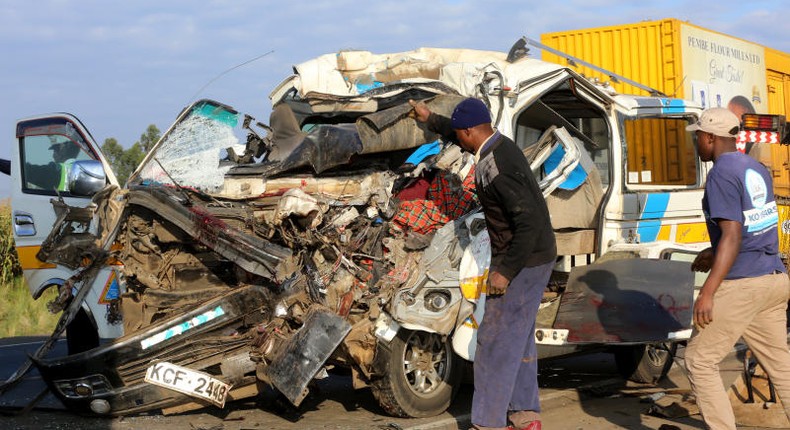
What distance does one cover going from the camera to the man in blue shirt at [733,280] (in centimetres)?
482

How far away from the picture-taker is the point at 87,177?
671 centimetres

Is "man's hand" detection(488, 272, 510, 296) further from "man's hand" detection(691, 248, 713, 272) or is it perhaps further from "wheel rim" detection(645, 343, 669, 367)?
"wheel rim" detection(645, 343, 669, 367)

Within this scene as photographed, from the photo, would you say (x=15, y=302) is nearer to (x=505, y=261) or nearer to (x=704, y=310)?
(x=505, y=261)

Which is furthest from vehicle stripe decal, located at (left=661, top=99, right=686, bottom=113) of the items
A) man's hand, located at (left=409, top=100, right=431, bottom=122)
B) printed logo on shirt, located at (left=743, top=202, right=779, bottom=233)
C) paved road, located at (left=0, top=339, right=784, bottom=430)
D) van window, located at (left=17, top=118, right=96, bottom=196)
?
van window, located at (left=17, top=118, right=96, bottom=196)

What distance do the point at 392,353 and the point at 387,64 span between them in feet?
10.3

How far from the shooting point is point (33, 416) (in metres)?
6.44

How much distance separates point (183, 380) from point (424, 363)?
1.63m

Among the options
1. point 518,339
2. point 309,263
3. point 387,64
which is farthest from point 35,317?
point 518,339

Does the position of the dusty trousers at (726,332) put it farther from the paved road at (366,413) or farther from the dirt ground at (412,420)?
the paved road at (366,413)

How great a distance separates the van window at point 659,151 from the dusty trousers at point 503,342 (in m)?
4.37

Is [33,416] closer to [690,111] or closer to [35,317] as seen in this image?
[690,111]

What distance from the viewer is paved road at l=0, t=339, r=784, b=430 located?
243 inches

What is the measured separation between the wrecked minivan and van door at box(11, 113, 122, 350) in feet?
1.36

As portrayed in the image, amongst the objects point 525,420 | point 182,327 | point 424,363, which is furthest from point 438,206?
point 182,327
